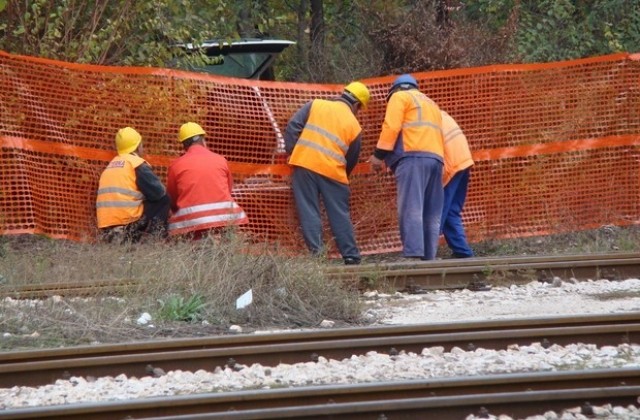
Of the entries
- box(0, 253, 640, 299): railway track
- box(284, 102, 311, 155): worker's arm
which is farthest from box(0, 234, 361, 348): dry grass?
box(284, 102, 311, 155): worker's arm

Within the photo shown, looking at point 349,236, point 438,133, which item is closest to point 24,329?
point 349,236

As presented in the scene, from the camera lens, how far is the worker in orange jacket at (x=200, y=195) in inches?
478

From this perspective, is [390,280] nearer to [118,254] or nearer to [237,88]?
[118,254]

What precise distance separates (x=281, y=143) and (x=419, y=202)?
71.1 inches

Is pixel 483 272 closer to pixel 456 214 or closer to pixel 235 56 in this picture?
pixel 456 214

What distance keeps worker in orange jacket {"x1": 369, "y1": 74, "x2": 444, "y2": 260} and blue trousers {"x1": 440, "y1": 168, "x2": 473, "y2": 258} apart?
13.5 inches

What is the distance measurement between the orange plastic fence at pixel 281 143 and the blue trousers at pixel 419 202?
1.15 meters

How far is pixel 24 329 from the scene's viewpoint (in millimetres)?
9086

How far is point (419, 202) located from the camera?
40.3 feet

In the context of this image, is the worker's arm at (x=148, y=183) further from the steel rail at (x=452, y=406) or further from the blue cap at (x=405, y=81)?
the steel rail at (x=452, y=406)

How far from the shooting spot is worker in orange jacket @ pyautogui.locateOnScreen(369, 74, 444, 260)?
12281 mm

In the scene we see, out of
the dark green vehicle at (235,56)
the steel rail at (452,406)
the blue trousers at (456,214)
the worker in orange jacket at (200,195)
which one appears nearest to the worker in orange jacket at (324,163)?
the worker in orange jacket at (200,195)

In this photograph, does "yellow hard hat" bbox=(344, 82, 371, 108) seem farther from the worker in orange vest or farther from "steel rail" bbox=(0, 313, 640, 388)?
"steel rail" bbox=(0, 313, 640, 388)

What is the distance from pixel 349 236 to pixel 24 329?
13.5 feet
